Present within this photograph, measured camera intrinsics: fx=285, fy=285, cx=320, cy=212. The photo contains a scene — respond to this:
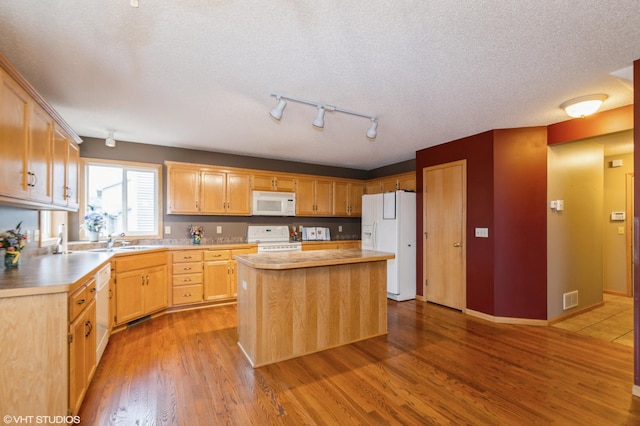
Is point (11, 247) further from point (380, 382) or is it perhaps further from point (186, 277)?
point (380, 382)

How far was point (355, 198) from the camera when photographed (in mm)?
6129

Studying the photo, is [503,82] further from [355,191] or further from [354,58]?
[355,191]

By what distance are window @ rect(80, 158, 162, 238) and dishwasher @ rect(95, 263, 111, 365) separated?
167 cm

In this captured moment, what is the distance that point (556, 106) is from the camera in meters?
2.95

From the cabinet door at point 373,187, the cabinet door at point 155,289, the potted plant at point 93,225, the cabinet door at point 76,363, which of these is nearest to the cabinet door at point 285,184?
the cabinet door at point 373,187

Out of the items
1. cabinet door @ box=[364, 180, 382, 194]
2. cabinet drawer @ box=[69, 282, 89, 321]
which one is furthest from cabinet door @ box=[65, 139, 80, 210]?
cabinet door @ box=[364, 180, 382, 194]

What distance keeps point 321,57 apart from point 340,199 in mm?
3979

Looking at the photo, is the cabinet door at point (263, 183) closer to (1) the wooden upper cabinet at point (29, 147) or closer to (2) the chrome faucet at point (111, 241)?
(2) the chrome faucet at point (111, 241)

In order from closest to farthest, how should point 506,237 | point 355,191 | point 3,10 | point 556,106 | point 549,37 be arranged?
point 3,10
point 549,37
point 556,106
point 506,237
point 355,191

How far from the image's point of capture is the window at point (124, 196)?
4.08 meters

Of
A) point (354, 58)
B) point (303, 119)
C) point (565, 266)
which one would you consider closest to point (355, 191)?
point (303, 119)

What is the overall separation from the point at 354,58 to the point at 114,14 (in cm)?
150

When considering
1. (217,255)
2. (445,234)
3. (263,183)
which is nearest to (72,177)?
(217,255)

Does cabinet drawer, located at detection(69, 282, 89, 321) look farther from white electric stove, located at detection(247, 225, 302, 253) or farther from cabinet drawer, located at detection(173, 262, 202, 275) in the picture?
white electric stove, located at detection(247, 225, 302, 253)
